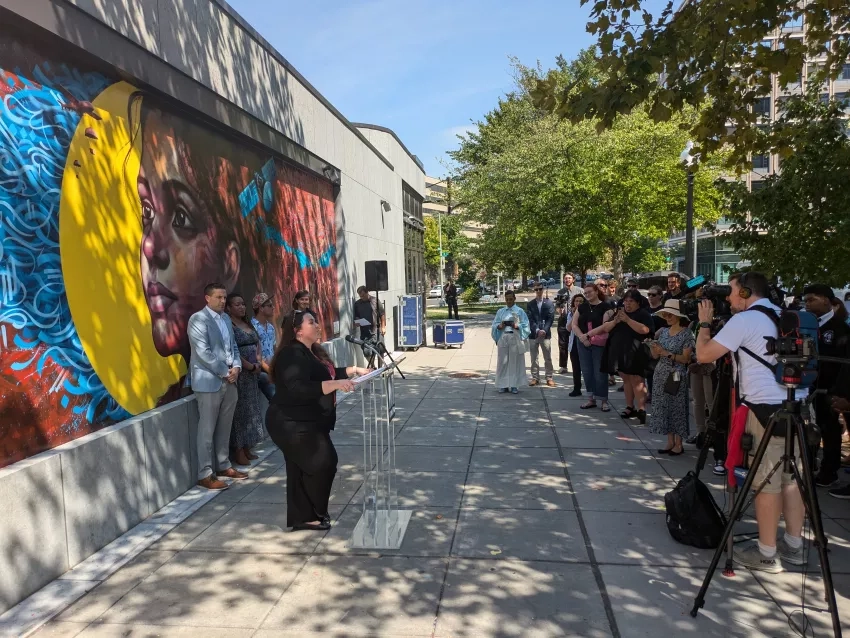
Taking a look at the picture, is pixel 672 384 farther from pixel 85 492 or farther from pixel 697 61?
pixel 85 492

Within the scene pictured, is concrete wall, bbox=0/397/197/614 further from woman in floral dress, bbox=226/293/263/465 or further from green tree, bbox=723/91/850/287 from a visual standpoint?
green tree, bbox=723/91/850/287

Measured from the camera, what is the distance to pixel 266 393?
786cm

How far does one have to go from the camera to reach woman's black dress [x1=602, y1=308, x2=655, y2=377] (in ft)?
28.9

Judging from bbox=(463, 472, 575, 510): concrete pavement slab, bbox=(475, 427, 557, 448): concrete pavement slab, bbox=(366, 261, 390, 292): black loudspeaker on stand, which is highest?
bbox=(366, 261, 390, 292): black loudspeaker on stand

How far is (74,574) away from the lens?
15.3 feet

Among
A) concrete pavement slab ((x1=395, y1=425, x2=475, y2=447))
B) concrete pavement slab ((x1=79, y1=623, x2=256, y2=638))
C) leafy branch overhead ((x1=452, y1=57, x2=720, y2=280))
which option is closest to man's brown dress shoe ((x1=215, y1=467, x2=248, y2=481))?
concrete pavement slab ((x1=395, y1=425, x2=475, y2=447))

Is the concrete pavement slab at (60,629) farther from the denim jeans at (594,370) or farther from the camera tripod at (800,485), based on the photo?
the denim jeans at (594,370)

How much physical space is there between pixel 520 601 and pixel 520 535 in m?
1.06

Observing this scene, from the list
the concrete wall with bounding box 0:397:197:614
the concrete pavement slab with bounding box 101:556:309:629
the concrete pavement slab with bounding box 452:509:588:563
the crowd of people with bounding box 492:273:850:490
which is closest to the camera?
the concrete pavement slab with bounding box 101:556:309:629

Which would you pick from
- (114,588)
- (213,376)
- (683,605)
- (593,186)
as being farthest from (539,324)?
(593,186)

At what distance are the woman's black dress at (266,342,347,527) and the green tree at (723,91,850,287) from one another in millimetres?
6484

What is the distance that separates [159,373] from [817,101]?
8.98 metres

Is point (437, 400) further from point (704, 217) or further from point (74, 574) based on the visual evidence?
point (704, 217)

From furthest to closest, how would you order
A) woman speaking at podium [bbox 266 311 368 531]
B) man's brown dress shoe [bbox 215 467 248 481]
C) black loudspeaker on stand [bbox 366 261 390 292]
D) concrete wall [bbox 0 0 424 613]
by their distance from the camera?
black loudspeaker on stand [bbox 366 261 390 292] → man's brown dress shoe [bbox 215 467 248 481] → woman speaking at podium [bbox 266 311 368 531] → concrete wall [bbox 0 0 424 613]
